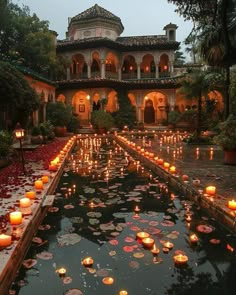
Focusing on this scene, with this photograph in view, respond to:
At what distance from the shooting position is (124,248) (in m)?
5.31

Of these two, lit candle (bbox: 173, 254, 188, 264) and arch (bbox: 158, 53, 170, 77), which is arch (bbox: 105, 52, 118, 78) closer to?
arch (bbox: 158, 53, 170, 77)

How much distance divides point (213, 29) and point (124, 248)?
42.3 ft

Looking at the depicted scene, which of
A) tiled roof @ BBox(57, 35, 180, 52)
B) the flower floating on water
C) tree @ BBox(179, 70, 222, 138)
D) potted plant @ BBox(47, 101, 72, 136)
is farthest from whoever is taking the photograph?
tiled roof @ BBox(57, 35, 180, 52)

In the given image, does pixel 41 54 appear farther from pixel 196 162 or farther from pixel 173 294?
pixel 173 294

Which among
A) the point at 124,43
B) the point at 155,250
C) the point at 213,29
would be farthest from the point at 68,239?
the point at 124,43

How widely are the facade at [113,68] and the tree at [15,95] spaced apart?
19.2 meters

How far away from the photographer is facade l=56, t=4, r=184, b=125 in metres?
36.6

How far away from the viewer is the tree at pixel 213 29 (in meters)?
13.9

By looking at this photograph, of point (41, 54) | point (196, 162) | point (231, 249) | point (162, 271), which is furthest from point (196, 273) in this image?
point (41, 54)

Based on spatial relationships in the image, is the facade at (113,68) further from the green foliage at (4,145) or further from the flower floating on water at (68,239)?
the flower floating on water at (68,239)

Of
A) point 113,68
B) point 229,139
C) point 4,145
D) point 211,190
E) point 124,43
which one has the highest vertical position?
point 124,43

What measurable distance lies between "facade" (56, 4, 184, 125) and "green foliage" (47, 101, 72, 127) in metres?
7.71

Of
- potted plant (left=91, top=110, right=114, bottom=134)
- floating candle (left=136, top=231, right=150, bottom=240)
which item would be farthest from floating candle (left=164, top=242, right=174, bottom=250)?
potted plant (left=91, top=110, right=114, bottom=134)

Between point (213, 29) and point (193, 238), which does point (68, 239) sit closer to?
point (193, 238)
